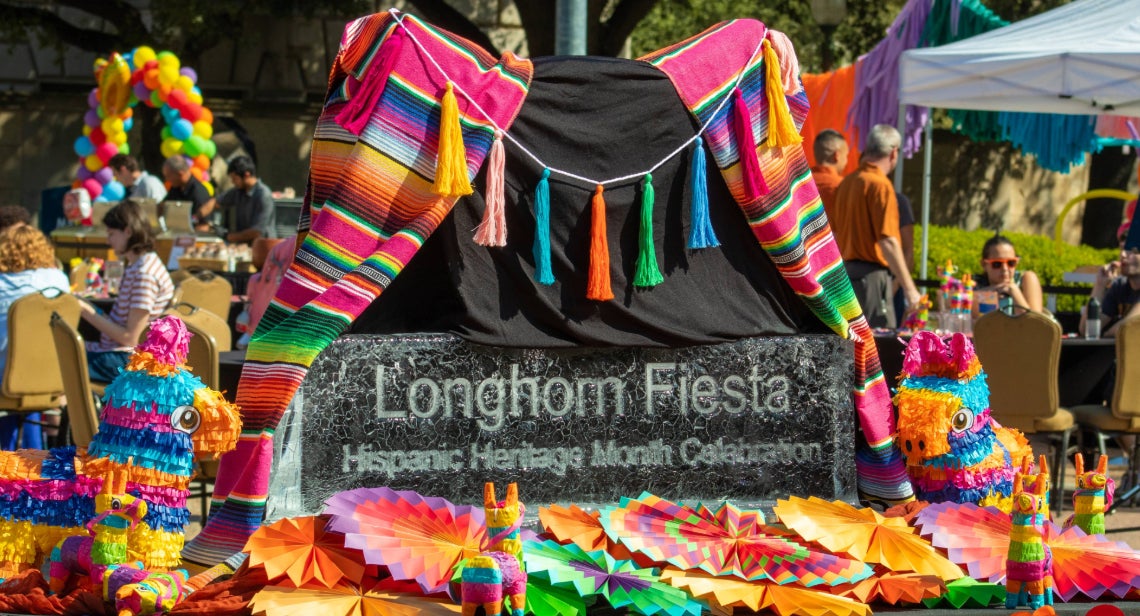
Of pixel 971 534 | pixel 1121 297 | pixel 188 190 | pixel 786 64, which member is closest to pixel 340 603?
pixel 971 534

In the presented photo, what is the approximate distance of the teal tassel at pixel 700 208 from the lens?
4711mm

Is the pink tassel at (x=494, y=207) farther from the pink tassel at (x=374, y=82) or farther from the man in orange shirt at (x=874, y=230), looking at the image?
the man in orange shirt at (x=874, y=230)

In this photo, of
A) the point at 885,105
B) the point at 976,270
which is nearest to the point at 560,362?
the point at 885,105

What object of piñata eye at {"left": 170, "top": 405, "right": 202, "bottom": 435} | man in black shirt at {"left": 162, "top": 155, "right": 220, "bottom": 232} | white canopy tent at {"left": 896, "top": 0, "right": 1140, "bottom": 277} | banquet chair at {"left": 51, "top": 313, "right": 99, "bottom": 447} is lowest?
banquet chair at {"left": 51, "top": 313, "right": 99, "bottom": 447}

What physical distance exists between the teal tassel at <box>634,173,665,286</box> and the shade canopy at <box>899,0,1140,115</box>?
14.4ft

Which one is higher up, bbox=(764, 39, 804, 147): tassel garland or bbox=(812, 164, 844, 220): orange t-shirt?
bbox=(764, 39, 804, 147): tassel garland

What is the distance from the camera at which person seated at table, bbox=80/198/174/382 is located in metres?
6.96

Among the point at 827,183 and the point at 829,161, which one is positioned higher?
the point at 829,161

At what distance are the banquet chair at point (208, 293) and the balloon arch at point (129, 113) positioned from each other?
6018mm

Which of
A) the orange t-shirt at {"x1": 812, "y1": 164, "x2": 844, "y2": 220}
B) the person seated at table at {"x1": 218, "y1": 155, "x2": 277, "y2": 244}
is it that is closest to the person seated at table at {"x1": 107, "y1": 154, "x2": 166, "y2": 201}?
the person seated at table at {"x1": 218, "y1": 155, "x2": 277, "y2": 244}

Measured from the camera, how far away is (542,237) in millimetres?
4582

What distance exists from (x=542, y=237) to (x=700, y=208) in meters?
0.53

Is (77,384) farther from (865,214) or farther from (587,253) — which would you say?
(865,214)

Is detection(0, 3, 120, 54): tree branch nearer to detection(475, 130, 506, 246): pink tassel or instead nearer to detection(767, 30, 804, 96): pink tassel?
detection(767, 30, 804, 96): pink tassel
